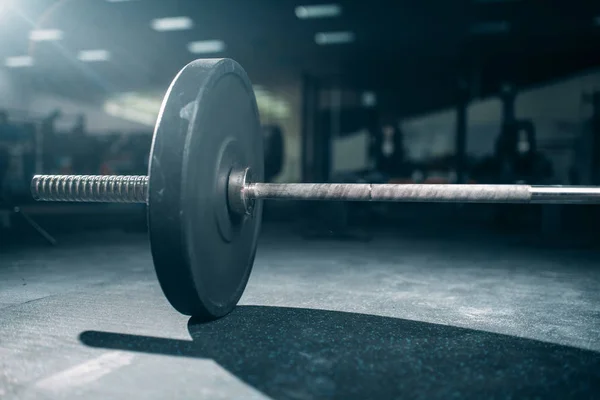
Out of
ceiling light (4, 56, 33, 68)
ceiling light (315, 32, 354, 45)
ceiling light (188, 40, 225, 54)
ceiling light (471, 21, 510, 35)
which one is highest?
ceiling light (4, 56, 33, 68)

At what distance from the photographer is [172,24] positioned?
7316mm

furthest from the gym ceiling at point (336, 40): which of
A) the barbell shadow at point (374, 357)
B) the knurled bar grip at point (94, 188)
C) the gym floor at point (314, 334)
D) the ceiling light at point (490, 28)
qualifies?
the barbell shadow at point (374, 357)

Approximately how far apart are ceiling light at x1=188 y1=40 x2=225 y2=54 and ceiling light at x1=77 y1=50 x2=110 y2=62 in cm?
170

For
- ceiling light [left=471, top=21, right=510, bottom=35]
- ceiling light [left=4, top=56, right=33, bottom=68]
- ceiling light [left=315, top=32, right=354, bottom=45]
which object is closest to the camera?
ceiling light [left=471, top=21, right=510, bottom=35]

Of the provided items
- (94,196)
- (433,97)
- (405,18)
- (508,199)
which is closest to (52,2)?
(405,18)

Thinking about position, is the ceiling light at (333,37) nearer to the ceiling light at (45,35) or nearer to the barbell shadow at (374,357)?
the ceiling light at (45,35)

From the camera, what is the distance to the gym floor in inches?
46.1

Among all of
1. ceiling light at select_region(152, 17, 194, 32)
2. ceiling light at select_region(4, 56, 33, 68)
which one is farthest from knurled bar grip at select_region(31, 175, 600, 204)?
ceiling light at select_region(4, 56, 33, 68)

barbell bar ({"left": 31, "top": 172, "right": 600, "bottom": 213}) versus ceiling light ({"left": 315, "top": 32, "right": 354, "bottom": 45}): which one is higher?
ceiling light ({"left": 315, "top": 32, "right": 354, "bottom": 45})

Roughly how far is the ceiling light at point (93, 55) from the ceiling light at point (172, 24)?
216 centimetres

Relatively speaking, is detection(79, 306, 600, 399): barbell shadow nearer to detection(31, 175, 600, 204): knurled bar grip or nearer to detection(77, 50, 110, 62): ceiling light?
detection(31, 175, 600, 204): knurled bar grip

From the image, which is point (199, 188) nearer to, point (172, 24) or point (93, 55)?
point (172, 24)

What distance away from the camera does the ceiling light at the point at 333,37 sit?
769 centimetres

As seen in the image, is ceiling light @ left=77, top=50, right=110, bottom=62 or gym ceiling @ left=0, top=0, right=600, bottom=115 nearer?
gym ceiling @ left=0, top=0, right=600, bottom=115
